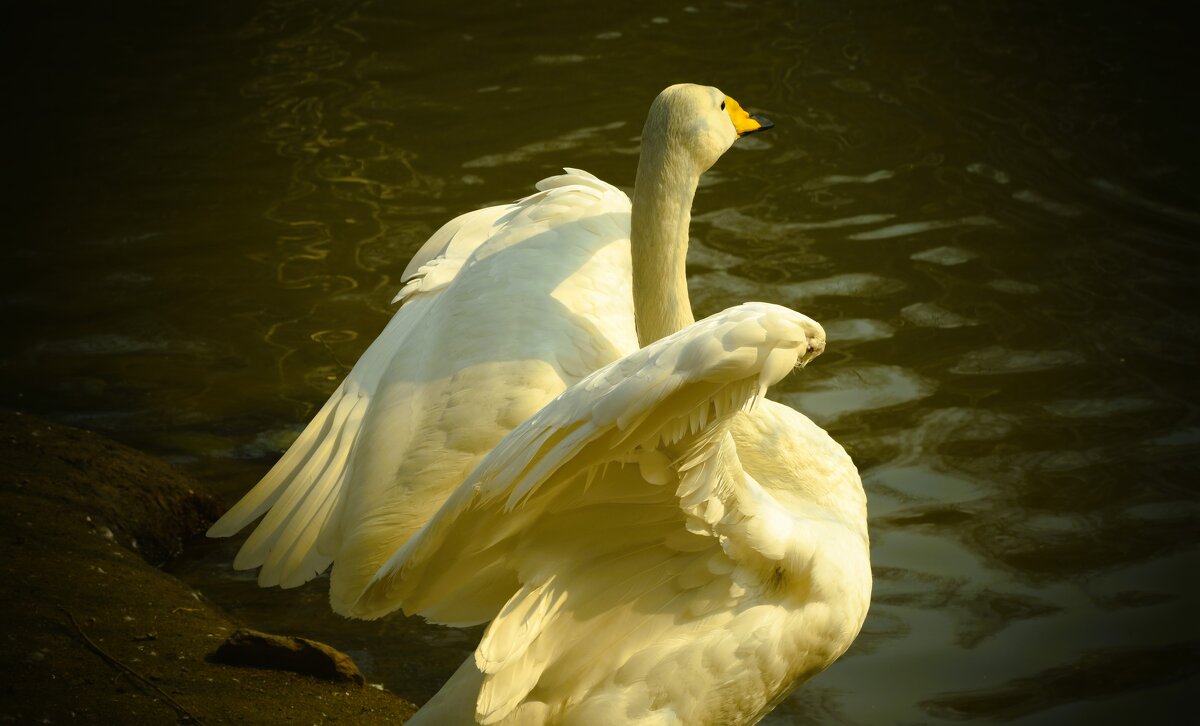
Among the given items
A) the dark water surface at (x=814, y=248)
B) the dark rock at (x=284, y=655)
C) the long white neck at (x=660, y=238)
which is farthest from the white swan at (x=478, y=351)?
the dark water surface at (x=814, y=248)

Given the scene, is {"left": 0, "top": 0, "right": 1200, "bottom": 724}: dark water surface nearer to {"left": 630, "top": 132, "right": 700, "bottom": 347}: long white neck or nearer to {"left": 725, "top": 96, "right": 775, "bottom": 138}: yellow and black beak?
{"left": 630, "top": 132, "right": 700, "bottom": 347}: long white neck

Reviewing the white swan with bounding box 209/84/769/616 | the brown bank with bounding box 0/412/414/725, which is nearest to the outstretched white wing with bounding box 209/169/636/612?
the white swan with bounding box 209/84/769/616

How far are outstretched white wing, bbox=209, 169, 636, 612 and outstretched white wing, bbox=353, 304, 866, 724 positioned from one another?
32 centimetres

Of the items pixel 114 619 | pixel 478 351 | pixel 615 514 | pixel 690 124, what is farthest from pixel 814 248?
pixel 615 514

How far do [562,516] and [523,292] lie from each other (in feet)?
3.49

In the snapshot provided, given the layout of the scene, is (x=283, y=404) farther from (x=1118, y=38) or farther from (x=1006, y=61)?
(x=1118, y=38)

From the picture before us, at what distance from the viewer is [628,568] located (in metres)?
3.33

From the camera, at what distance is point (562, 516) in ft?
10.4

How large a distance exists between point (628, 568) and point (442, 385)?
0.83 meters

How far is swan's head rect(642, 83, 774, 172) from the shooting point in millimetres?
4223

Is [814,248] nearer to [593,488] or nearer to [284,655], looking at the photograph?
[284,655]

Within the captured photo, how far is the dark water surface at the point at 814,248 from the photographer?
5.02 m

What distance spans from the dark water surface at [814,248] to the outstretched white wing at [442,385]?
3.08 feet

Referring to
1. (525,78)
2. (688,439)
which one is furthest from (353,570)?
(525,78)
